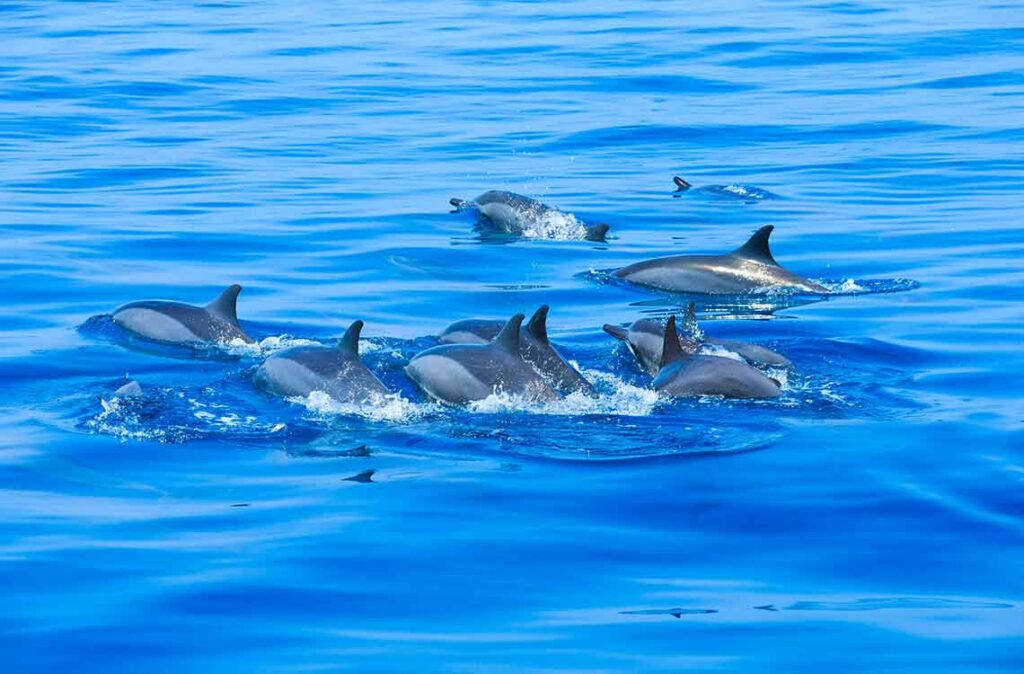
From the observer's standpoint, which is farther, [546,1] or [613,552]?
[546,1]

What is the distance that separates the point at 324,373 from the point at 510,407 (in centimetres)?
132

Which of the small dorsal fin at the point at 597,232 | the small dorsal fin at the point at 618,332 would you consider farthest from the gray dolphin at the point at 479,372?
the small dorsal fin at the point at 597,232

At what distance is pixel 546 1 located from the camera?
49312 mm

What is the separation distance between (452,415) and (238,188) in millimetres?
11667

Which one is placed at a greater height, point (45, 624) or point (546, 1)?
point (546, 1)

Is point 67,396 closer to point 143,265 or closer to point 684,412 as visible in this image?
point 684,412

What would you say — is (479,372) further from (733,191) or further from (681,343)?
(733,191)

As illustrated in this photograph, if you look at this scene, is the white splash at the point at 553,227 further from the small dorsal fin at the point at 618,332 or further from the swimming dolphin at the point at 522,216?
the small dorsal fin at the point at 618,332

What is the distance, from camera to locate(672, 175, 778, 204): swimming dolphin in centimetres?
2139

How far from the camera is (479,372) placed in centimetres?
1187

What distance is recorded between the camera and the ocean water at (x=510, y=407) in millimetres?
7789

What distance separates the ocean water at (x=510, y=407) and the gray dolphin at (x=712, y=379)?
0.21m

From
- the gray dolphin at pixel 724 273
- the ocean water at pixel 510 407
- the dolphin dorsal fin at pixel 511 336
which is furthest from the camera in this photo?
the gray dolphin at pixel 724 273

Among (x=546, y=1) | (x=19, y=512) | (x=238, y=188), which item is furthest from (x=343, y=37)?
(x=19, y=512)
